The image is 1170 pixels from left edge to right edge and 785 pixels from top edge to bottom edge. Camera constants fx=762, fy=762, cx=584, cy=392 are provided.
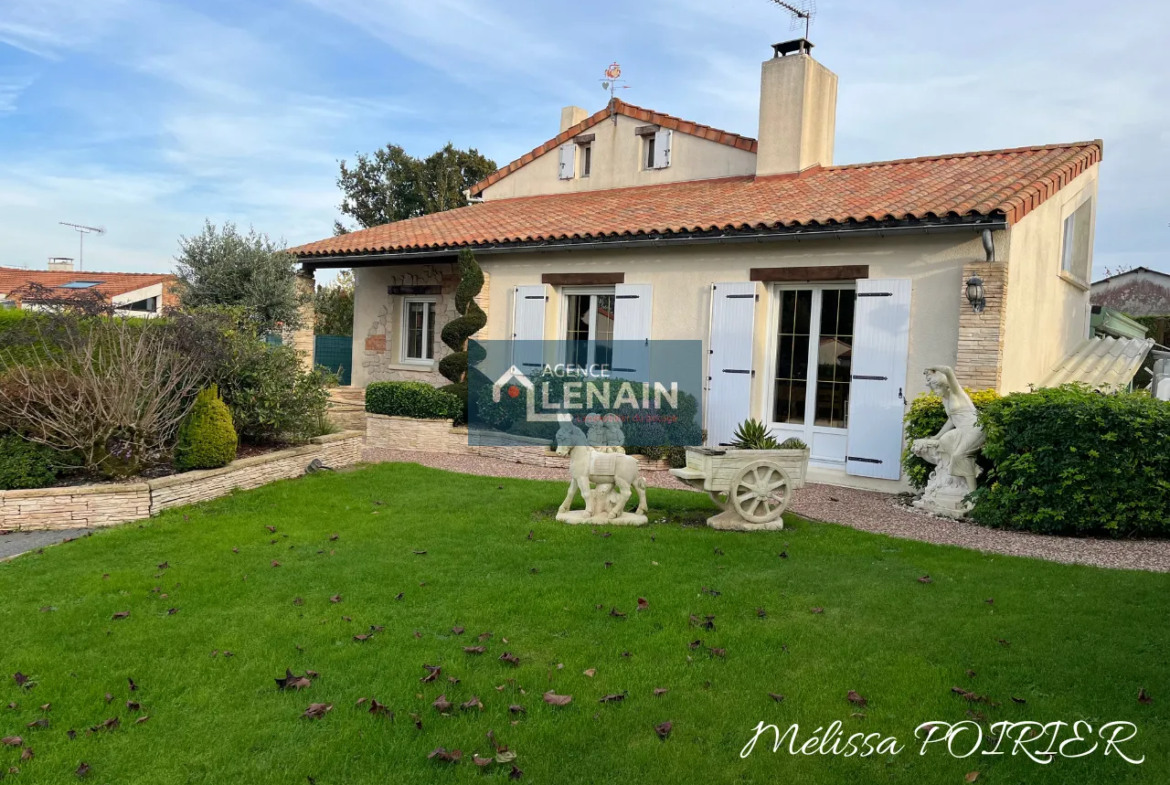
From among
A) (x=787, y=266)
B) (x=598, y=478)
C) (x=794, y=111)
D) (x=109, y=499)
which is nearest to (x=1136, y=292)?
(x=794, y=111)

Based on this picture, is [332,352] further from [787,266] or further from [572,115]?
[787,266]

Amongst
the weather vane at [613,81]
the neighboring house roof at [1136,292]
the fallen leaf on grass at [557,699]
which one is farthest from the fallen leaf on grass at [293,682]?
the neighboring house roof at [1136,292]

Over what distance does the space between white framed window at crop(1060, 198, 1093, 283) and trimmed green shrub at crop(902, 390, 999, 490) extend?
471 centimetres

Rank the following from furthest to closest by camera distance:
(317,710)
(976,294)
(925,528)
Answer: (976,294) < (925,528) < (317,710)

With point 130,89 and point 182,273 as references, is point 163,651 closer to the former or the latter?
point 130,89

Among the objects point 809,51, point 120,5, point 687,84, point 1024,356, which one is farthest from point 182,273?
point 1024,356

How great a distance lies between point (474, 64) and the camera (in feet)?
47.2

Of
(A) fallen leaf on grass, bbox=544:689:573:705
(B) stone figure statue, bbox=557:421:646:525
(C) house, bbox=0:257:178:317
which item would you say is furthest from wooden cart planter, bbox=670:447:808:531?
(C) house, bbox=0:257:178:317

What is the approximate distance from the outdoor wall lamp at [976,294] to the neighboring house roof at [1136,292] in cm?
2191

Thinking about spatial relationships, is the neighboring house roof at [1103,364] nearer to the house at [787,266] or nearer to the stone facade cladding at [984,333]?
the house at [787,266]

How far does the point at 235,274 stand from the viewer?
14328 mm

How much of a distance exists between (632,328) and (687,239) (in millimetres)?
1606

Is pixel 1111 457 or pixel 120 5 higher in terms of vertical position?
pixel 120 5

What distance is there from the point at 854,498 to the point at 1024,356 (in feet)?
11.2
